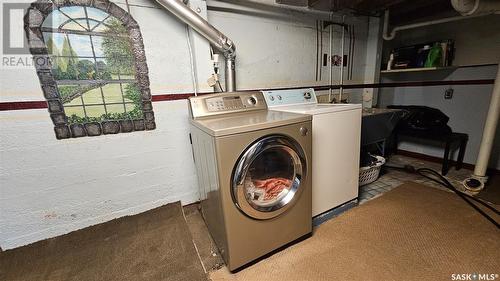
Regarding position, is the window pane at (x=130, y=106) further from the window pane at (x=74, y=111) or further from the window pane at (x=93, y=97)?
the window pane at (x=74, y=111)

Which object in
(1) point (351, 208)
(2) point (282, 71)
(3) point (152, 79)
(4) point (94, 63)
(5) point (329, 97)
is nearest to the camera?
(4) point (94, 63)

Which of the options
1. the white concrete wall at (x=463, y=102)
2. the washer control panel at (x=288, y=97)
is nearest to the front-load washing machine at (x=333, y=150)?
the washer control panel at (x=288, y=97)

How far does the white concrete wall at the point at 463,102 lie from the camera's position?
2.50 m

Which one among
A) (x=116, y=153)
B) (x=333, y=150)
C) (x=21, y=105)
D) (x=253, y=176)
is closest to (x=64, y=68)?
(x=21, y=105)

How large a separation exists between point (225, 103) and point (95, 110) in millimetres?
1036

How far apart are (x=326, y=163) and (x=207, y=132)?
0.99 meters

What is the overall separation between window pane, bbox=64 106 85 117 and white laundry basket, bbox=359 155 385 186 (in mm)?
2614

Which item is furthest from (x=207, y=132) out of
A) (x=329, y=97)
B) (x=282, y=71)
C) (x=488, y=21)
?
(x=488, y=21)

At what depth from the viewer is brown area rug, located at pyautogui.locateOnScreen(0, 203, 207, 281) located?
1380 millimetres

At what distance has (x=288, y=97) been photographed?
2.04 m

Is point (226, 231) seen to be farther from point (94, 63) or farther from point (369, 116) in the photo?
point (369, 116)

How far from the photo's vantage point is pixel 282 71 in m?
2.58

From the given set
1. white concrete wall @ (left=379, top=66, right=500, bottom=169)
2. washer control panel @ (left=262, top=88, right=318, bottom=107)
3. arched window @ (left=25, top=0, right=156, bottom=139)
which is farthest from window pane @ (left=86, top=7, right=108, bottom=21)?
white concrete wall @ (left=379, top=66, right=500, bottom=169)

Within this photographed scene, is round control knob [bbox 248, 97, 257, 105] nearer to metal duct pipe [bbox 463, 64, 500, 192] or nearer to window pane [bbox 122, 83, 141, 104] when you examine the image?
window pane [bbox 122, 83, 141, 104]
